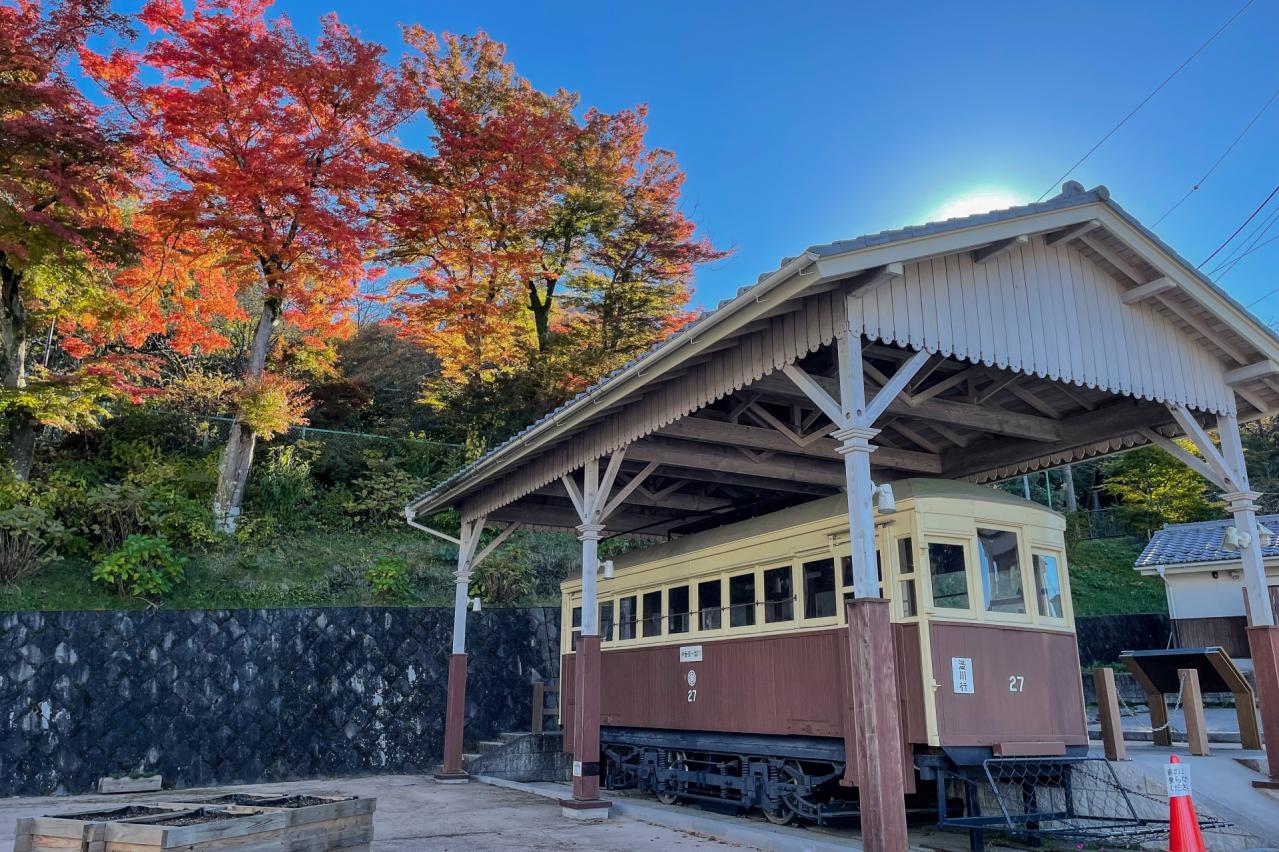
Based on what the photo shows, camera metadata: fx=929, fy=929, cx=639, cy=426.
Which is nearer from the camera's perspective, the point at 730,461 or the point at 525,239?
the point at 730,461

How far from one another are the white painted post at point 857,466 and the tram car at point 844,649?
115 centimetres

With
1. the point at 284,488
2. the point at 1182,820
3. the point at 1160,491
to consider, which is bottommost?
the point at 1182,820

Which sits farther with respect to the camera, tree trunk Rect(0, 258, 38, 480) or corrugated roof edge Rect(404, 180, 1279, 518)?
tree trunk Rect(0, 258, 38, 480)

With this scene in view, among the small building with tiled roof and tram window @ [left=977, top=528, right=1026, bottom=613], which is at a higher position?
the small building with tiled roof

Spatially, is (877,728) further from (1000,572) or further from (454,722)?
(454,722)

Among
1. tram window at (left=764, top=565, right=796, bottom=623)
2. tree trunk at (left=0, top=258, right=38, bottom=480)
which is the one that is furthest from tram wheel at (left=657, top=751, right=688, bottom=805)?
tree trunk at (left=0, top=258, right=38, bottom=480)

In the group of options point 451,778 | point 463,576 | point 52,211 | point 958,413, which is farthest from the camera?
point 52,211

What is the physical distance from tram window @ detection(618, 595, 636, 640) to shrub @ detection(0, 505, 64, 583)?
29.0 ft

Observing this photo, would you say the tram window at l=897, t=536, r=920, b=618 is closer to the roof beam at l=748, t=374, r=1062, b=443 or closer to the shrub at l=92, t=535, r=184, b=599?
the roof beam at l=748, t=374, r=1062, b=443

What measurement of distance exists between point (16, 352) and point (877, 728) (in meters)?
15.4

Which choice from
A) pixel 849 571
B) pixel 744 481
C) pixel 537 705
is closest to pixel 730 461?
pixel 744 481

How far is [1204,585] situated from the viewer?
19.8m

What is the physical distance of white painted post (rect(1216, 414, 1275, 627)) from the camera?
322 inches

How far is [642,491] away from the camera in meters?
11.8
